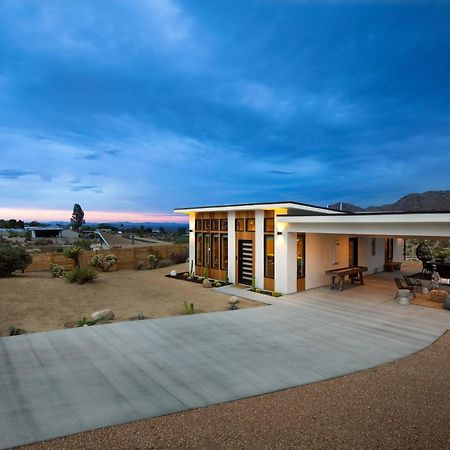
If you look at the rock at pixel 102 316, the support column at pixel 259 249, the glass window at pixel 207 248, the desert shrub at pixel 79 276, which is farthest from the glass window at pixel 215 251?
the rock at pixel 102 316

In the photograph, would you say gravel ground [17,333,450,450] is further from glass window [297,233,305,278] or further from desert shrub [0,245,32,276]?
desert shrub [0,245,32,276]

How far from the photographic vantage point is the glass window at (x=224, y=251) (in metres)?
14.6

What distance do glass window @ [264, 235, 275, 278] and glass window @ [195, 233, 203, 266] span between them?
4280 mm

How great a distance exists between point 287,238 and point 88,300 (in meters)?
7.25

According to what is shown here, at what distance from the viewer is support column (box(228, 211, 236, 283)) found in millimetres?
14008

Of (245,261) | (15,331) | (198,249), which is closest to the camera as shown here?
(15,331)

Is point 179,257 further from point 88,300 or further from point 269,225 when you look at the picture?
point 88,300

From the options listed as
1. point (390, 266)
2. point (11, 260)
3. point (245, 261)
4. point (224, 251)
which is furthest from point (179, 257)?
point (390, 266)

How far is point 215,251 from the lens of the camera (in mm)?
15195

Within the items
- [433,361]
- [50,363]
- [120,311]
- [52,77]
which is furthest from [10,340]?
[52,77]

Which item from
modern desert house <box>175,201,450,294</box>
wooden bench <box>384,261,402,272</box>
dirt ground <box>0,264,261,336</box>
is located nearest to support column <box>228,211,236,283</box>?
modern desert house <box>175,201,450,294</box>

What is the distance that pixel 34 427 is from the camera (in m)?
3.68

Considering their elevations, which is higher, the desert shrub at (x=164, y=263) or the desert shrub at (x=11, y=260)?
the desert shrub at (x=11, y=260)

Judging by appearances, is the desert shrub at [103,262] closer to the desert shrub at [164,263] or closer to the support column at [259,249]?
the desert shrub at [164,263]
